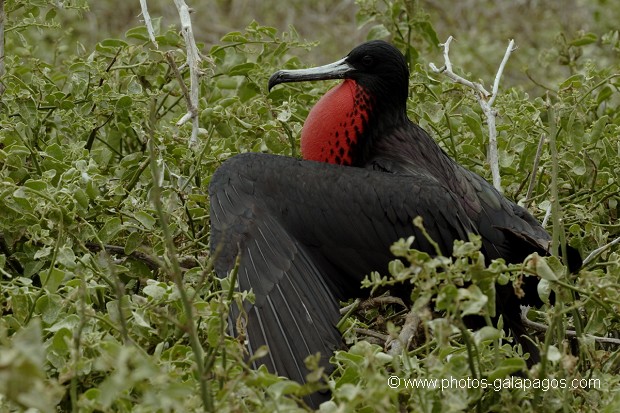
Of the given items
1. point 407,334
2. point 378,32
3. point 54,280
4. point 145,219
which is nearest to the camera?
point 54,280

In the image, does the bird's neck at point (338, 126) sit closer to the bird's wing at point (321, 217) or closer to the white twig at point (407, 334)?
the bird's wing at point (321, 217)

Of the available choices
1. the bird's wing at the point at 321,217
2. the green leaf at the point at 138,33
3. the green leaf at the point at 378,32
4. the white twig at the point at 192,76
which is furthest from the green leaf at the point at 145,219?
the green leaf at the point at 378,32

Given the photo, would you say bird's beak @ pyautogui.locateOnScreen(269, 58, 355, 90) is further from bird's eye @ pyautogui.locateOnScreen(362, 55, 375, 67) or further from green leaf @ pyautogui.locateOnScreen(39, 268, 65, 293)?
green leaf @ pyautogui.locateOnScreen(39, 268, 65, 293)

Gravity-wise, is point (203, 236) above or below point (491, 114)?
below

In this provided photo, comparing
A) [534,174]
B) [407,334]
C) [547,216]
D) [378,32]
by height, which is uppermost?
[378,32]

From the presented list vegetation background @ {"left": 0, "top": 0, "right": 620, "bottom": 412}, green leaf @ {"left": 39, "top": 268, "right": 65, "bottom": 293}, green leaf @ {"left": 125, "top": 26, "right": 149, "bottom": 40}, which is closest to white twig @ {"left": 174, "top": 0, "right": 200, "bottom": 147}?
vegetation background @ {"left": 0, "top": 0, "right": 620, "bottom": 412}

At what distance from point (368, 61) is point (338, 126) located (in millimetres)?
296

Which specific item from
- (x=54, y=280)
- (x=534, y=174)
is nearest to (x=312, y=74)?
(x=534, y=174)

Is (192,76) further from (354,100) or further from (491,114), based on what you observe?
(491,114)

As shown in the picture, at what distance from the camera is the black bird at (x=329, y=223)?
10.3 ft

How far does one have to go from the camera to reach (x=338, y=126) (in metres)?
3.89

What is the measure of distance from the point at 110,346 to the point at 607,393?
112cm

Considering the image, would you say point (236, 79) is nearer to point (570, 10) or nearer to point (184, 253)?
point (184, 253)

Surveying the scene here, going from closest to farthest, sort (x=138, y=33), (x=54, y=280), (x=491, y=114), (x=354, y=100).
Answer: (x=54, y=280)
(x=491, y=114)
(x=354, y=100)
(x=138, y=33)
